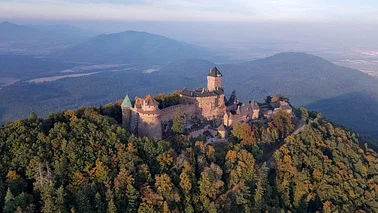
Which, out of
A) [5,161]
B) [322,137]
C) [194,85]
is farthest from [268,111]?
[194,85]

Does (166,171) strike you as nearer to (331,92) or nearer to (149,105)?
(149,105)

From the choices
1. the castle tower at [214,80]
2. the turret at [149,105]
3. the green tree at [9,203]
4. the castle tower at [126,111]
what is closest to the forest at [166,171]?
the green tree at [9,203]

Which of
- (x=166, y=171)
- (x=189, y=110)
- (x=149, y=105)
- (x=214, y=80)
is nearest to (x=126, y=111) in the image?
(x=149, y=105)

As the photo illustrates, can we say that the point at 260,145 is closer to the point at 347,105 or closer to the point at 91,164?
the point at 91,164

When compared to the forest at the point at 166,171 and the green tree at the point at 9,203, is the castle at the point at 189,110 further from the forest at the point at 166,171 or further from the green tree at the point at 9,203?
the green tree at the point at 9,203

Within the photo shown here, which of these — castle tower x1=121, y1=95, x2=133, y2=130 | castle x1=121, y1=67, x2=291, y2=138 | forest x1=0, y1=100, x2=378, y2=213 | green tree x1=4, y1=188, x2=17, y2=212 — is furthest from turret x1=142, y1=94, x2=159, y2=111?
green tree x1=4, y1=188, x2=17, y2=212

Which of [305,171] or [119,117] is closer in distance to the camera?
[305,171]

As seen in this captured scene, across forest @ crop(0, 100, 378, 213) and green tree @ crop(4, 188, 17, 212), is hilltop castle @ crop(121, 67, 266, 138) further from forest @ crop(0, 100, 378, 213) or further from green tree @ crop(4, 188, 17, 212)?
green tree @ crop(4, 188, 17, 212)
